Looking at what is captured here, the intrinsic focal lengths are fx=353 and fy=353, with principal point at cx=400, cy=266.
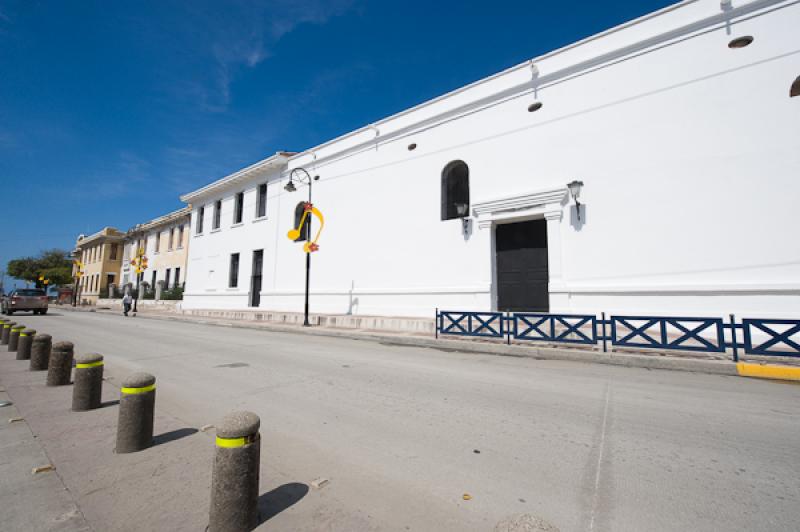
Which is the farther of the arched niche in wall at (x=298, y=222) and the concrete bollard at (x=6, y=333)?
the arched niche in wall at (x=298, y=222)

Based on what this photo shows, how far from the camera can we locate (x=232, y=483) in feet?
7.36

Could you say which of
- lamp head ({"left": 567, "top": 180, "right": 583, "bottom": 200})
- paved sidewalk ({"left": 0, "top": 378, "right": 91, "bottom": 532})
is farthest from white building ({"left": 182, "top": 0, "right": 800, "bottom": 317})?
paved sidewalk ({"left": 0, "top": 378, "right": 91, "bottom": 532})

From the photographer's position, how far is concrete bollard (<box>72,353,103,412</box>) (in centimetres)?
461

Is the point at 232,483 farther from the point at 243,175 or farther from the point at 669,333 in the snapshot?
the point at 243,175

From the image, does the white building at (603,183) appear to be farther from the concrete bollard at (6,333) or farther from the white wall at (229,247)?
the concrete bollard at (6,333)

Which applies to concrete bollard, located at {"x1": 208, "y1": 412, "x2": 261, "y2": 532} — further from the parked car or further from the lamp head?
the parked car

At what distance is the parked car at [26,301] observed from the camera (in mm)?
24172

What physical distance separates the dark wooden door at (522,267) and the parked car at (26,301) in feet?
102

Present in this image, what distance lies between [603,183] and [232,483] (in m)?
13.4

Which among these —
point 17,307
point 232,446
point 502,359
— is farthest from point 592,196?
point 17,307

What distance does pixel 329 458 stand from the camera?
3.38 meters

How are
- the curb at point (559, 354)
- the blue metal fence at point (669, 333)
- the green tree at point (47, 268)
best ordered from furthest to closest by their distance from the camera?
1. the green tree at point (47, 268)
2. the blue metal fence at point (669, 333)
3. the curb at point (559, 354)

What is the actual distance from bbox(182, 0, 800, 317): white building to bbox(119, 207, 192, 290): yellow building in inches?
864

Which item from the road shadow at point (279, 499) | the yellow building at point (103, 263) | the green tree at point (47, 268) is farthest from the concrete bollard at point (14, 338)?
the green tree at point (47, 268)
